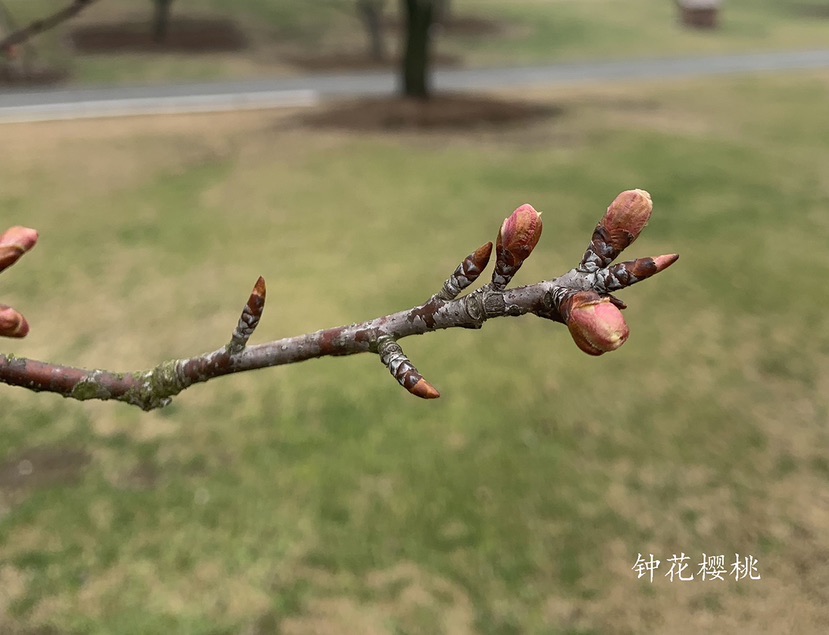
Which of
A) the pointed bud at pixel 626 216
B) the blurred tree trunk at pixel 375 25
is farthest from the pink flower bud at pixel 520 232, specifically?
the blurred tree trunk at pixel 375 25

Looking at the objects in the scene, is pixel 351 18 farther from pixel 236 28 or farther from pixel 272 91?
pixel 272 91

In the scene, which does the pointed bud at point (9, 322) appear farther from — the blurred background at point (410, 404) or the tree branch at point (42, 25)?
the blurred background at point (410, 404)

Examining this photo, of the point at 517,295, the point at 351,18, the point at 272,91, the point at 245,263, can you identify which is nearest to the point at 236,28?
the point at 351,18

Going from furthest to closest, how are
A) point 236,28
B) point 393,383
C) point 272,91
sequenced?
point 236,28 → point 272,91 → point 393,383

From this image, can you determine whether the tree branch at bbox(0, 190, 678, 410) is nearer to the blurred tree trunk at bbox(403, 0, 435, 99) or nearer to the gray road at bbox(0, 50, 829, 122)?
the blurred tree trunk at bbox(403, 0, 435, 99)

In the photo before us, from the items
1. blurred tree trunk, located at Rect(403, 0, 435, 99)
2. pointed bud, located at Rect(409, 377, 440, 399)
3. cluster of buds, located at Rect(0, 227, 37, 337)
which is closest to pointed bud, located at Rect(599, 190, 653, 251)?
pointed bud, located at Rect(409, 377, 440, 399)

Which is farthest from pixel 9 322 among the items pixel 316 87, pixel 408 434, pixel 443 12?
pixel 443 12

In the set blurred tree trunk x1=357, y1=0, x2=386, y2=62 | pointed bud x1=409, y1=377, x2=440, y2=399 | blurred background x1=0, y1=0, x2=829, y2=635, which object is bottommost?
blurred tree trunk x1=357, y1=0, x2=386, y2=62
